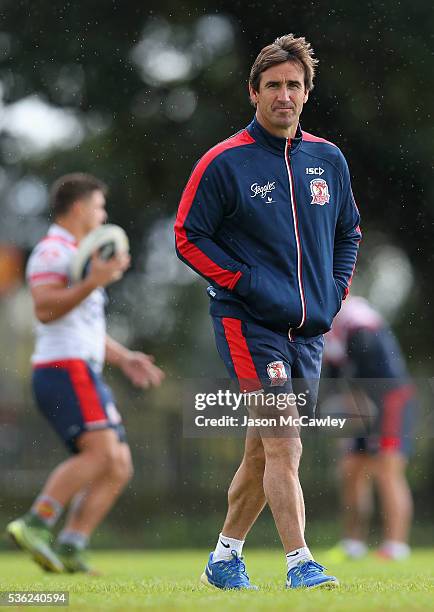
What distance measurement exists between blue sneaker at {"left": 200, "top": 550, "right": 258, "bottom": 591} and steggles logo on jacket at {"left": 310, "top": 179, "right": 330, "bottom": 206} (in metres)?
1.33

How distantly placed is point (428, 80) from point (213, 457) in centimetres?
480

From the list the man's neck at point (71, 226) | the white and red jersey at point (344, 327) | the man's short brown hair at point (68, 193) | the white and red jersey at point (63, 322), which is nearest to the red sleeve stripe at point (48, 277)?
the white and red jersey at point (63, 322)

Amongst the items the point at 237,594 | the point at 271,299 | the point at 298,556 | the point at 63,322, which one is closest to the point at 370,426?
the point at 63,322

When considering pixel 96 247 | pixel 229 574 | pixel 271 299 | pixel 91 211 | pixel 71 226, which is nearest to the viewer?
pixel 271 299

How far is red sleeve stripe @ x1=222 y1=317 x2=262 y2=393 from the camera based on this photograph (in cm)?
452

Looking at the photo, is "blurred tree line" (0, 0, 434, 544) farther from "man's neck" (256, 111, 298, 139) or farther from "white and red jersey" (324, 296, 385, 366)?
"man's neck" (256, 111, 298, 139)

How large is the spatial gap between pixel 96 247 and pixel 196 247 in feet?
7.59

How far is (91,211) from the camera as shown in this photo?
7.21 metres

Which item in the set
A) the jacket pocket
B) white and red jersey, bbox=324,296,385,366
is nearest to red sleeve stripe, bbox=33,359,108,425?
the jacket pocket

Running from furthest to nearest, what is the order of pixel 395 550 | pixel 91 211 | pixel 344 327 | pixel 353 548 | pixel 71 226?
pixel 344 327 → pixel 353 548 → pixel 395 550 → pixel 91 211 → pixel 71 226

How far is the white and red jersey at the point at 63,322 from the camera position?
6.73m

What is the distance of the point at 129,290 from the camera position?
13992mm

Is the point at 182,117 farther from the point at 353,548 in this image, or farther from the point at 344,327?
the point at 353,548

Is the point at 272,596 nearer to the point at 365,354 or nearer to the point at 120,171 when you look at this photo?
the point at 365,354
